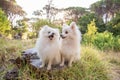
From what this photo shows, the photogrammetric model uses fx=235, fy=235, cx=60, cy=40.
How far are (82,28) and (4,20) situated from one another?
169 inches

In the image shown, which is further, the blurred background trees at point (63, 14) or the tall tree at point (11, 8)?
the tall tree at point (11, 8)

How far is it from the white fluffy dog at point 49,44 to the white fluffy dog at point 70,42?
0.12 m

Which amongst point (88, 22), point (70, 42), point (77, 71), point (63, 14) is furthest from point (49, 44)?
point (63, 14)

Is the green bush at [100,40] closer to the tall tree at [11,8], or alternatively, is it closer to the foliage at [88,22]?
the foliage at [88,22]

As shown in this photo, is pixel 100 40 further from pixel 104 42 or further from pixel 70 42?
pixel 70 42

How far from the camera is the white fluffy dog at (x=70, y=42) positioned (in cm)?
431

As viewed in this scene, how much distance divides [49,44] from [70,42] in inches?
17.0

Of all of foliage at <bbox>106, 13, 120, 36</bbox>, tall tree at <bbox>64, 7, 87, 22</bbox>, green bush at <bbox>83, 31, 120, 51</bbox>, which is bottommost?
green bush at <bbox>83, 31, 120, 51</bbox>

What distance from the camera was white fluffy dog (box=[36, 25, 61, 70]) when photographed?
4164 millimetres

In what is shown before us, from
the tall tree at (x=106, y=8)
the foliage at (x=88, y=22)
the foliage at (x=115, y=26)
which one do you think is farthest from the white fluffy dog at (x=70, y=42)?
the tall tree at (x=106, y=8)

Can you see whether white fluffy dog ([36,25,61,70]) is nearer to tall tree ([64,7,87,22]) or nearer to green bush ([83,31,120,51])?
green bush ([83,31,120,51])

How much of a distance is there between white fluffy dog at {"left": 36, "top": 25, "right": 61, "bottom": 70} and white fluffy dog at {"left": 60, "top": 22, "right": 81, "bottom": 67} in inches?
4.9

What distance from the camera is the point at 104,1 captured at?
16672 mm

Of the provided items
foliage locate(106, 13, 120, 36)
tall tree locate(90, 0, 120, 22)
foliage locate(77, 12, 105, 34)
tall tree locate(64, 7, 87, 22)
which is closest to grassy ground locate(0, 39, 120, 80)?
foliage locate(106, 13, 120, 36)
